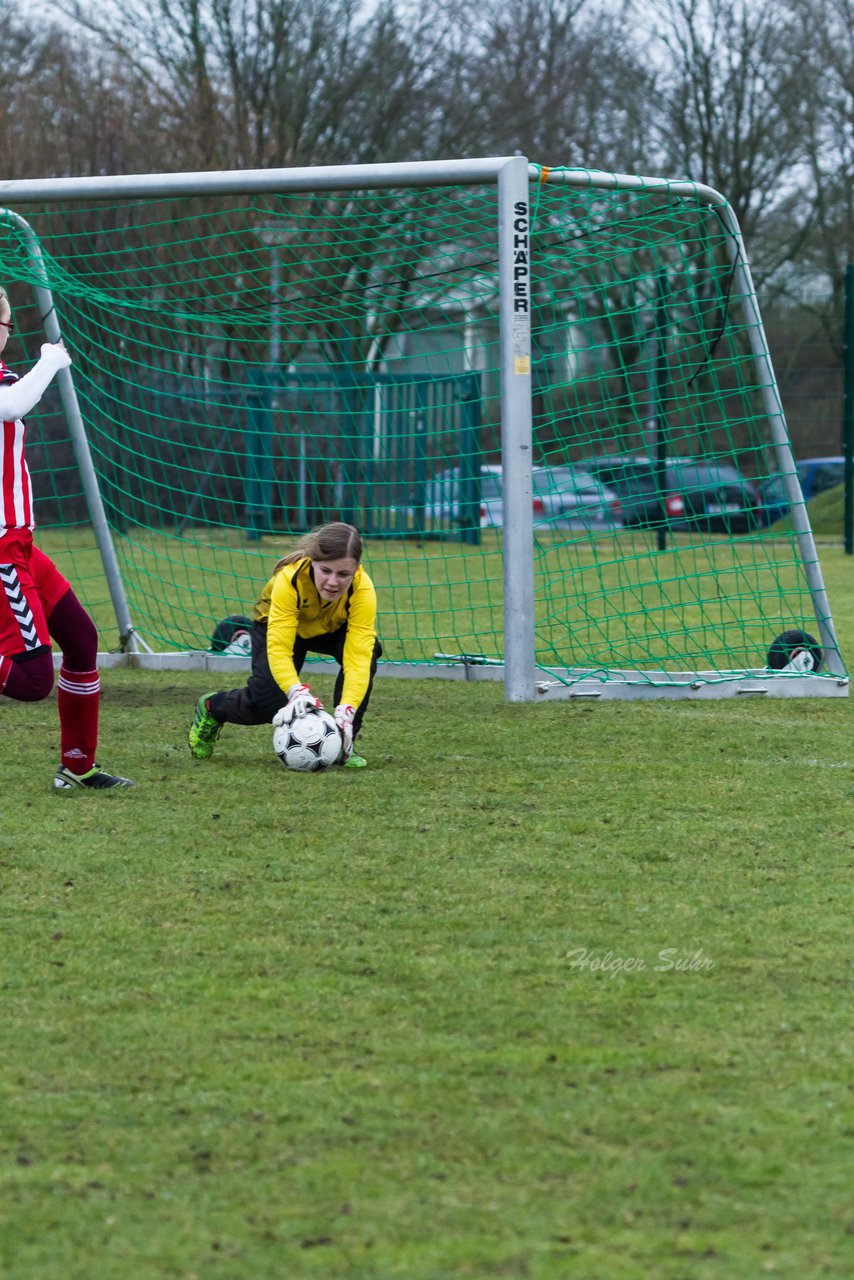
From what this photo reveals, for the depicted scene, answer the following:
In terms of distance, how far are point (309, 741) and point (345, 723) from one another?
0.14 meters

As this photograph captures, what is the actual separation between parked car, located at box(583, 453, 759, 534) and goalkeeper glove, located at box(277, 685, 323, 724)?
15.1 ft

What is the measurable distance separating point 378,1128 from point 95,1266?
0.55m

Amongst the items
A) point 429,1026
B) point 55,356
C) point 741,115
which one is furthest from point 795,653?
point 741,115

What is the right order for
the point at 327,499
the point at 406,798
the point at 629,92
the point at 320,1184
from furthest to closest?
1. the point at 629,92
2. the point at 327,499
3. the point at 406,798
4. the point at 320,1184

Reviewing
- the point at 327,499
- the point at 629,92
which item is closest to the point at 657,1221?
the point at 327,499

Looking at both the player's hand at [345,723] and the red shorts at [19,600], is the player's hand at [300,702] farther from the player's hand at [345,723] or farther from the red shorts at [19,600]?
the red shorts at [19,600]

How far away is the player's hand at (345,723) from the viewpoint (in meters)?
5.28

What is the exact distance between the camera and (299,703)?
528 centimetres

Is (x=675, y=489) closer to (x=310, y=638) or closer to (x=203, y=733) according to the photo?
(x=310, y=638)

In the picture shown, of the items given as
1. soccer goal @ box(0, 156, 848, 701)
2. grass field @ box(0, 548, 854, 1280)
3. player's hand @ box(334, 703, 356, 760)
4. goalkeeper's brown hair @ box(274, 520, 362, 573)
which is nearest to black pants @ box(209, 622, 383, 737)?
player's hand @ box(334, 703, 356, 760)

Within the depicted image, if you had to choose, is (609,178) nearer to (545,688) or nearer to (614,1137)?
(545,688)

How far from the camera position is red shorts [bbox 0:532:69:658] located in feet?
15.7

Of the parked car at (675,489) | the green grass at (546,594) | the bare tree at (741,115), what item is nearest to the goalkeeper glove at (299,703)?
the green grass at (546,594)

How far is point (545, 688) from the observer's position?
22.9ft
